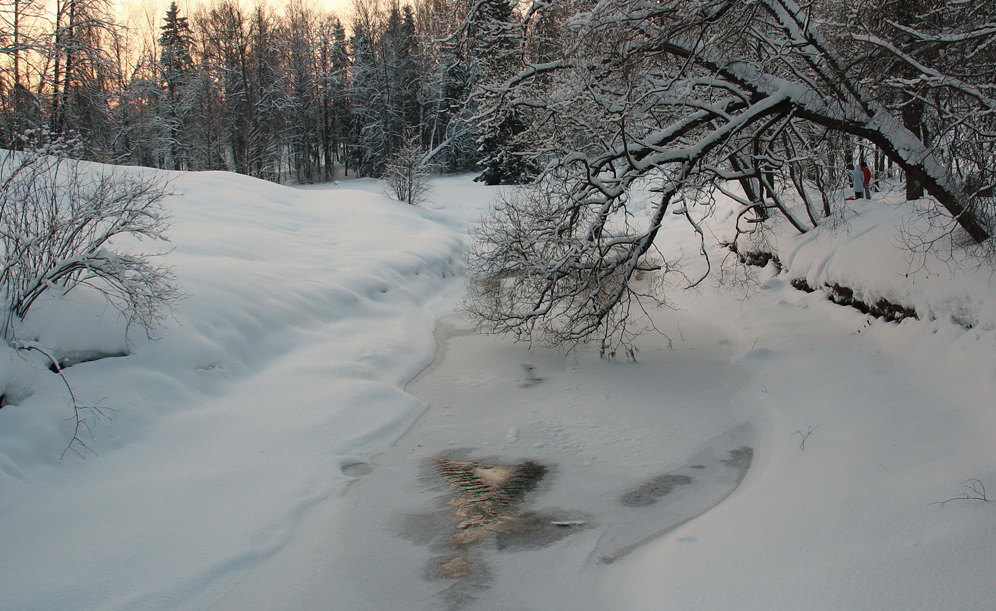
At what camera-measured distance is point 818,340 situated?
10.7m

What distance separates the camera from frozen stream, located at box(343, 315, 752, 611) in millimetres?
5535

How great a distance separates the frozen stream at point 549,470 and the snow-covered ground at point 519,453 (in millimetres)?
33

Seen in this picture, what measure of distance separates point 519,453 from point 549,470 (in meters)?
0.57

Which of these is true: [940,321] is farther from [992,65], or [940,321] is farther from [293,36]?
[293,36]

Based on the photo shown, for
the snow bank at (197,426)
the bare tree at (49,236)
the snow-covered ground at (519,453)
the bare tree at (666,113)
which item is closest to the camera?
the snow-covered ground at (519,453)

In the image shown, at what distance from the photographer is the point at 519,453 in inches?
318

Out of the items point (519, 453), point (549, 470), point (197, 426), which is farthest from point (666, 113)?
point (197, 426)

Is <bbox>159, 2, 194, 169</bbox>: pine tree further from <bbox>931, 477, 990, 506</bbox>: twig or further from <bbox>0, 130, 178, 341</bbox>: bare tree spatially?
<bbox>931, 477, 990, 506</bbox>: twig

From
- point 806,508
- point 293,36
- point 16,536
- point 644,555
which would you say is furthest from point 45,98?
point 293,36

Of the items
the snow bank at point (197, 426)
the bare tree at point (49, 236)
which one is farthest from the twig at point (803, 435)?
the bare tree at point (49, 236)

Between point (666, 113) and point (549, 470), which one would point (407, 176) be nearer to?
point (666, 113)

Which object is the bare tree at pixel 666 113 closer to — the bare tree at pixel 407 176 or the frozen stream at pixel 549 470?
the frozen stream at pixel 549 470

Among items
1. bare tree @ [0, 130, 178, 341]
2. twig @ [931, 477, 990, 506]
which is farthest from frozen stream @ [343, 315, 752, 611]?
bare tree @ [0, 130, 178, 341]

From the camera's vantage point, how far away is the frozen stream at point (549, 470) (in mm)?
5535
